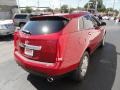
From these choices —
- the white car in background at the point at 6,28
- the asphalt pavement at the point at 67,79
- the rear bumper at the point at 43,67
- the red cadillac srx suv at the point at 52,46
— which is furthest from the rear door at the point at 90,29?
the white car in background at the point at 6,28

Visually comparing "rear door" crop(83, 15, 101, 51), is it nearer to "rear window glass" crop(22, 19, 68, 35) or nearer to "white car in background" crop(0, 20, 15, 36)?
"rear window glass" crop(22, 19, 68, 35)

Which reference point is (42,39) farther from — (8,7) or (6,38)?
(8,7)

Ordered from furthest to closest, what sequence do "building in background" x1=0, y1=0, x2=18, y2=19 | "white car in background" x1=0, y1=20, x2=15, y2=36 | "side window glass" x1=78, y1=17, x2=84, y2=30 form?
"building in background" x1=0, y1=0, x2=18, y2=19 → "white car in background" x1=0, y1=20, x2=15, y2=36 → "side window glass" x1=78, y1=17, x2=84, y2=30

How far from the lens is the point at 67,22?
15.4 feet

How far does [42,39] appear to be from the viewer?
171 inches

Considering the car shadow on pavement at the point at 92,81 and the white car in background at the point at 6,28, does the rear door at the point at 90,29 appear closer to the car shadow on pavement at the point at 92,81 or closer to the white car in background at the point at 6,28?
the car shadow on pavement at the point at 92,81

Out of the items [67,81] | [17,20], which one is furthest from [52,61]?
[17,20]

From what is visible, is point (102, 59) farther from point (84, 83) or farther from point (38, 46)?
point (38, 46)

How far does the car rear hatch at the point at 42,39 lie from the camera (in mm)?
4262

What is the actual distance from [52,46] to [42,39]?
0.28 metres

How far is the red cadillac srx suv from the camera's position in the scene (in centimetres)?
423

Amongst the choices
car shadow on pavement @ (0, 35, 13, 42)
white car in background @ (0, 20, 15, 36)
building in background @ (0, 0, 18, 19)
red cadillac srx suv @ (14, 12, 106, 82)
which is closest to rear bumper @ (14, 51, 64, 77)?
red cadillac srx suv @ (14, 12, 106, 82)

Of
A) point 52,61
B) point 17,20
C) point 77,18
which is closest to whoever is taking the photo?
point 52,61

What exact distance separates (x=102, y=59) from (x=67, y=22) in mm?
3318
